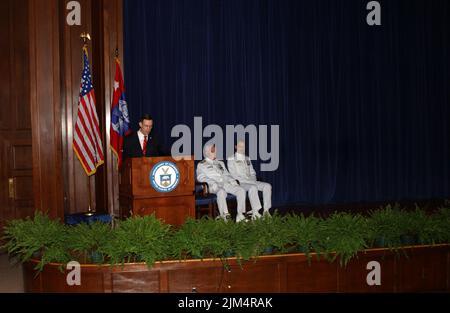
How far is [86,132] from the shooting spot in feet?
20.5

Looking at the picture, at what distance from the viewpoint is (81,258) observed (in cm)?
374

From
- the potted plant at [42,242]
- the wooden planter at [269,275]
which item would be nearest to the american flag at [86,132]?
the potted plant at [42,242]

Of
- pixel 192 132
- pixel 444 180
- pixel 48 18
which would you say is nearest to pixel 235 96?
pixel 192 132

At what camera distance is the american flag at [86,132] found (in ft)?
20.4

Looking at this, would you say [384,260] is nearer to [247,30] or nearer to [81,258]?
[81,258]

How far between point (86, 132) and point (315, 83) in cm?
415

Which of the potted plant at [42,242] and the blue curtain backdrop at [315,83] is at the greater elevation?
the blue curtain backdrop at [315,83]

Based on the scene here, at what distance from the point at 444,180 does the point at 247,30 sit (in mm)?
4568

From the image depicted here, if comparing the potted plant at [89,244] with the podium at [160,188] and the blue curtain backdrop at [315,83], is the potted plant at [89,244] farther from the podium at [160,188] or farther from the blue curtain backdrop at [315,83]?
the blue curtain backdrop at [315,83]

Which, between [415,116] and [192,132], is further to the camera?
[415,116]

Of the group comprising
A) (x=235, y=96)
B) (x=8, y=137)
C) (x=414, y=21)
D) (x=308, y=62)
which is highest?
(x=414, y=21)

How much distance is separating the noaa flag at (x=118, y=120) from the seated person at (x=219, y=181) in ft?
3.18

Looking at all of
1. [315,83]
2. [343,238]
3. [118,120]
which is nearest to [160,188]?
[118,120]

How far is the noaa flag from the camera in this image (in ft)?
20.5
